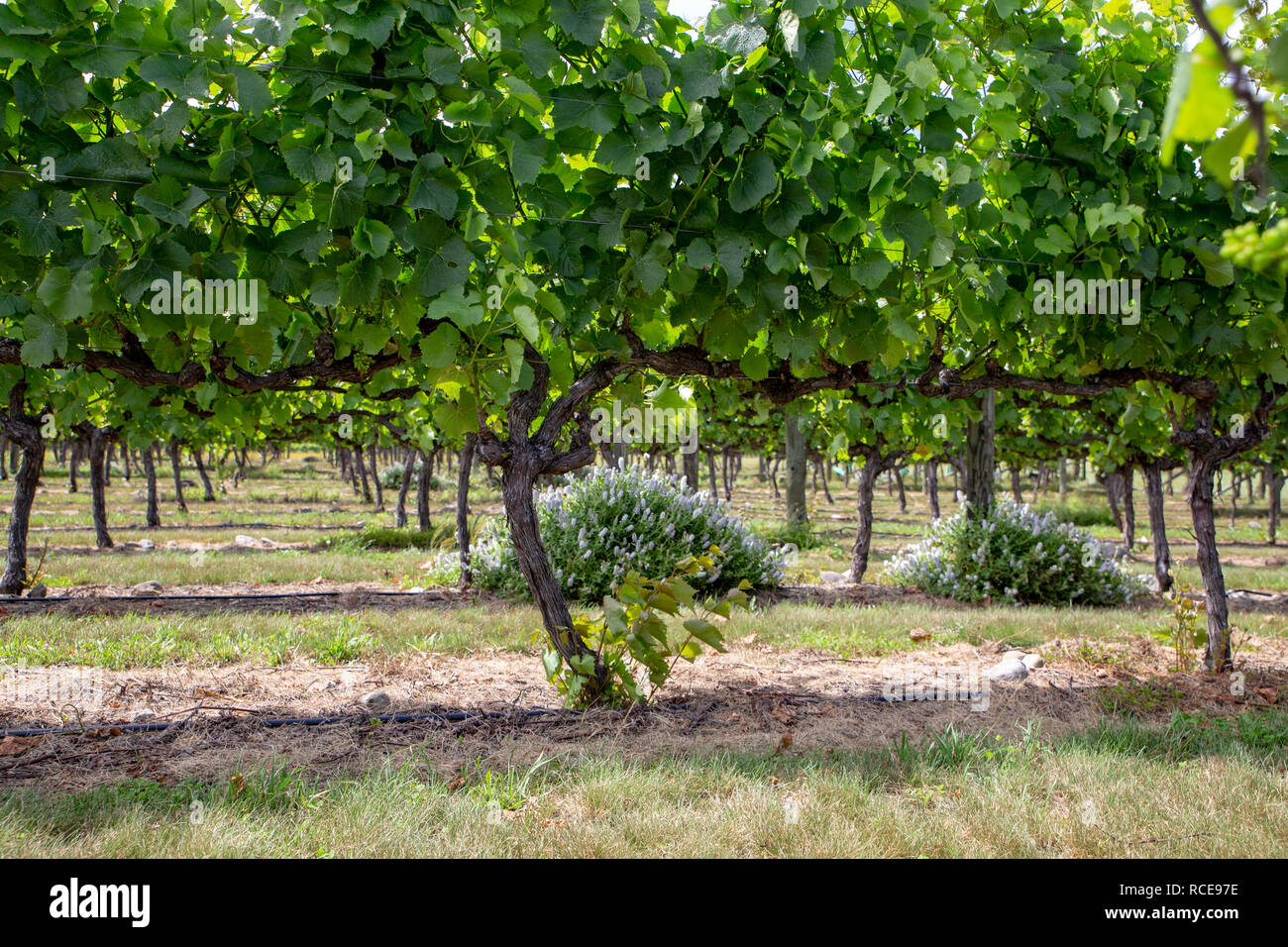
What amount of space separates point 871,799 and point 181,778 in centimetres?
306

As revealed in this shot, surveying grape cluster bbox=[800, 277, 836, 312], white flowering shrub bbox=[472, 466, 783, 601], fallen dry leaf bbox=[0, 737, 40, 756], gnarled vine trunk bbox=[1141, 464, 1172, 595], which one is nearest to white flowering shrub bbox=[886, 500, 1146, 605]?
gnarled vine trunk bbox=[1141, 464, 1172, 595]

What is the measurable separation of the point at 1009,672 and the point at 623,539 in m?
4.62

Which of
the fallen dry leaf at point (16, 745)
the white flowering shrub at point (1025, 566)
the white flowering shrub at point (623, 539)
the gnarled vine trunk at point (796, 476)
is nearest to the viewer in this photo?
the fallen dry leaf at point (16, 745)

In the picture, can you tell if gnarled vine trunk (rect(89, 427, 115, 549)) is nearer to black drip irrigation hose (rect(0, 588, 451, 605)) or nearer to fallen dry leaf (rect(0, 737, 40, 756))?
black drip irrigation hose (rect(0, 588, 451, 605))

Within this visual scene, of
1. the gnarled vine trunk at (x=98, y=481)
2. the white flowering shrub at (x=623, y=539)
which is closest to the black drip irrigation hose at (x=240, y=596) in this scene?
the white flowering shrub at (x=623, y=539)

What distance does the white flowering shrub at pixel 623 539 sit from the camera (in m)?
8.95

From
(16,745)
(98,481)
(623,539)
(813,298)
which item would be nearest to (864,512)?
(623,539)

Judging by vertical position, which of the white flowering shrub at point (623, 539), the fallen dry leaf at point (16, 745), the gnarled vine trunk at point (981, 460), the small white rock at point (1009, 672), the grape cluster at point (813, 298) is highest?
the grape cluster at point (813, 298)

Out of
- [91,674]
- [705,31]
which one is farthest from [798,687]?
[91,674]

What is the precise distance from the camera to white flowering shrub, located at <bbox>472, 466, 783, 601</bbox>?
8.95 metres

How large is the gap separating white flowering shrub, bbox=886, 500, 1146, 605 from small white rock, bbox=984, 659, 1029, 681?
3.94 metres

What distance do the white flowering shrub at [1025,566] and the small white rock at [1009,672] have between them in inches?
155

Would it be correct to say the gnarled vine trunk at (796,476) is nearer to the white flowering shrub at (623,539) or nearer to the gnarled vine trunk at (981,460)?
the gnarled vine trunk at (981,460)
